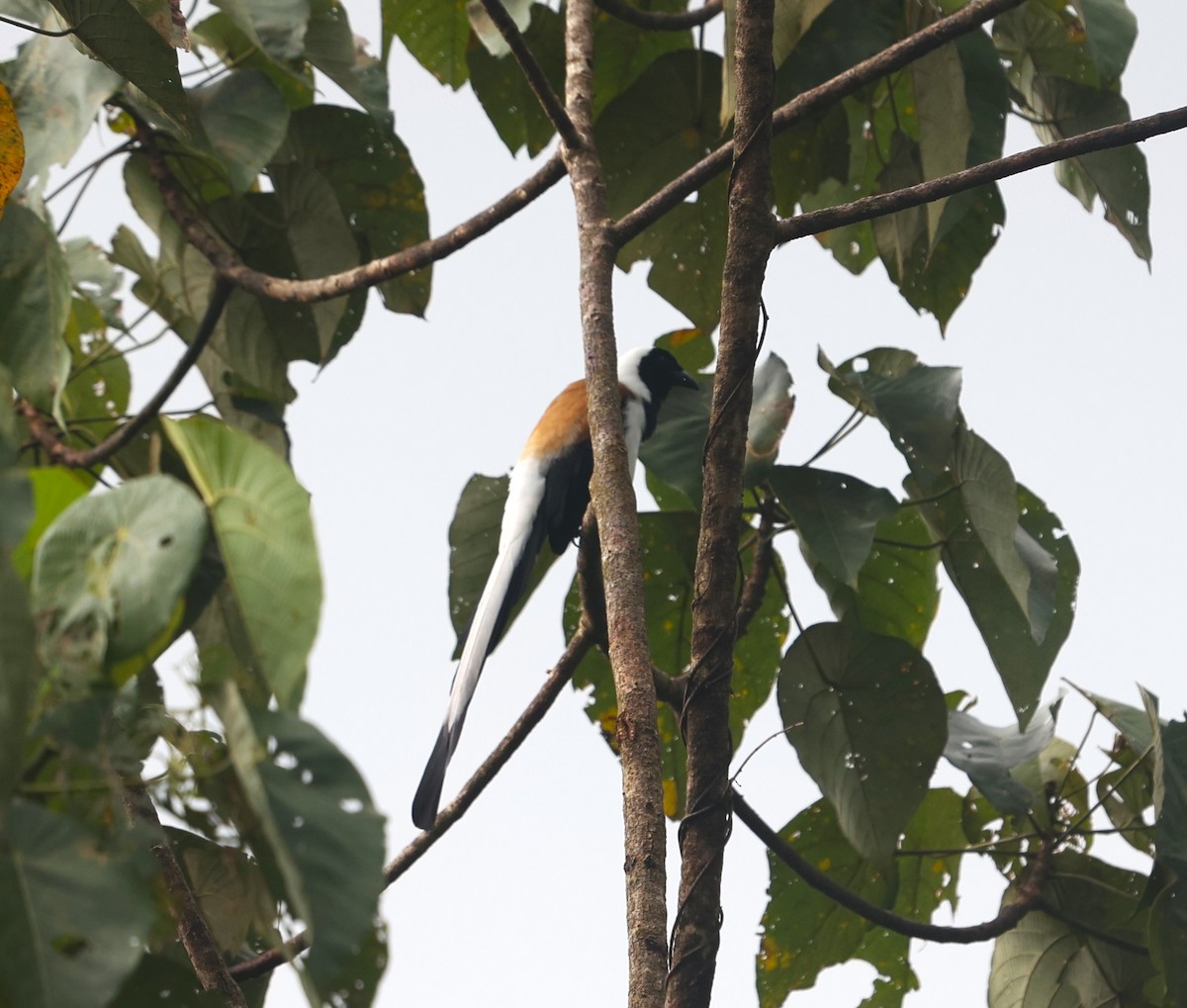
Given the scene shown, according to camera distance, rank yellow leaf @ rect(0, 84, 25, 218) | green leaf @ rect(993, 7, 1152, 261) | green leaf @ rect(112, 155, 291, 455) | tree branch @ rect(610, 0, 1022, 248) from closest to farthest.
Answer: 1. yellow leaf @ rect(0, 84, 25, 218)
2. tree branch @ rect(610, 0, 1022, 248)
3. green leaf @ rect(993, 7, 1152, 261)
4. green leaf @ rect(112, 155, 291, 455)

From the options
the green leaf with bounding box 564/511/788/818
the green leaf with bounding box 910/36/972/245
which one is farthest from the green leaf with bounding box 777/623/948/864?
the green leaf with bounding box 910/36/972/245

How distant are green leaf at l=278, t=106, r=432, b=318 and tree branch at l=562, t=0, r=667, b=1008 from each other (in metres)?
0.56

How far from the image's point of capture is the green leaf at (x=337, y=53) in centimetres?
215

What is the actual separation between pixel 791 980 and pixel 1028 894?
0.43 meters

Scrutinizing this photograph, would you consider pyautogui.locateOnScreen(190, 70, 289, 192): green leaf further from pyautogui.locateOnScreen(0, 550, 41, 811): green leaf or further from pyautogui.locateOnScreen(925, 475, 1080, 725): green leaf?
pyautogui.locateOnScreen(0, 550, 41, 811): green leaf

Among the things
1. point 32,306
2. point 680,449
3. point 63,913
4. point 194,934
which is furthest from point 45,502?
point 680,449

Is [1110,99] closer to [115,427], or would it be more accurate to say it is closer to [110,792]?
[115,427]

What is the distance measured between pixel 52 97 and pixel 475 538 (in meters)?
0.94

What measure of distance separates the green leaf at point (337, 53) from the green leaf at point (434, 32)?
0.76 ft

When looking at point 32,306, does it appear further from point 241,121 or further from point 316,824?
point 316,824

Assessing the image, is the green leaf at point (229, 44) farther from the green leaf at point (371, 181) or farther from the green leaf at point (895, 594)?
the green leaf at point (895, 594)

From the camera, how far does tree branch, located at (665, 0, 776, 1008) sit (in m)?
1.39

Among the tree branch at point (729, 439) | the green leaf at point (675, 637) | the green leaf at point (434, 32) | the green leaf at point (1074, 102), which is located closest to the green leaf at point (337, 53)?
the green leaf at point (434, 32)

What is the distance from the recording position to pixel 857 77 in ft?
5.28
